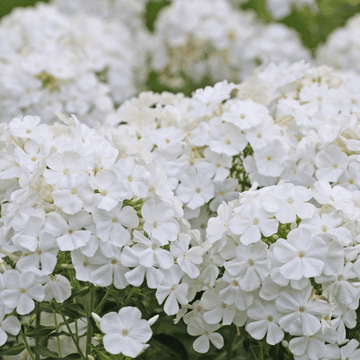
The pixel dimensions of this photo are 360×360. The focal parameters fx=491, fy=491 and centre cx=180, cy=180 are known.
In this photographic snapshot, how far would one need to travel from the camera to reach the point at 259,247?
85 centimetres

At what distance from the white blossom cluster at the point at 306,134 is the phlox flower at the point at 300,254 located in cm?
31

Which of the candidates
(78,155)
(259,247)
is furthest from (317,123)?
(78,155)

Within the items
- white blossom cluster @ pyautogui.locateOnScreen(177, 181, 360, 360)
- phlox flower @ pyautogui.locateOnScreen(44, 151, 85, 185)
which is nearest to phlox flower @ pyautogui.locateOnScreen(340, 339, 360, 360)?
white blossom cluster @ pyautogui.locateOnScreen(177, 181, 360, 360)

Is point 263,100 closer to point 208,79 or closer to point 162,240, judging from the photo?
point 162,240

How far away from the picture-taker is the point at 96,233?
812mm

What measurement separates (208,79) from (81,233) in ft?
6.58

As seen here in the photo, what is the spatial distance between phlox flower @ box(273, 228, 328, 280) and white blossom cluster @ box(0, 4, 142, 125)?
3.63 ft

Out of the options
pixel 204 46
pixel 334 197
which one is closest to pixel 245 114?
pixel 334 197

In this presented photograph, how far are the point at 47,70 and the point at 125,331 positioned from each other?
1153mm

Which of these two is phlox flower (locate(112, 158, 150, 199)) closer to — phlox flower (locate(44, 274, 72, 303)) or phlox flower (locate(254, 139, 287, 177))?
phlox flower (locate(44, 274, 72, 303))

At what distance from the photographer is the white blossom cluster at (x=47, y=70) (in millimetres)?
1680

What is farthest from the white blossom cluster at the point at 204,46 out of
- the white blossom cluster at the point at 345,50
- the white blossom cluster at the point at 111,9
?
the white blossom cluster at the point at 111,9

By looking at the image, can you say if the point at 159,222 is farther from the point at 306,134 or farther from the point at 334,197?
the point at 306,134

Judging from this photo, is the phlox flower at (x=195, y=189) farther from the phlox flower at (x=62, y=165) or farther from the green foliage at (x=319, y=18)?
the green foliage at (x=319, y=18)
